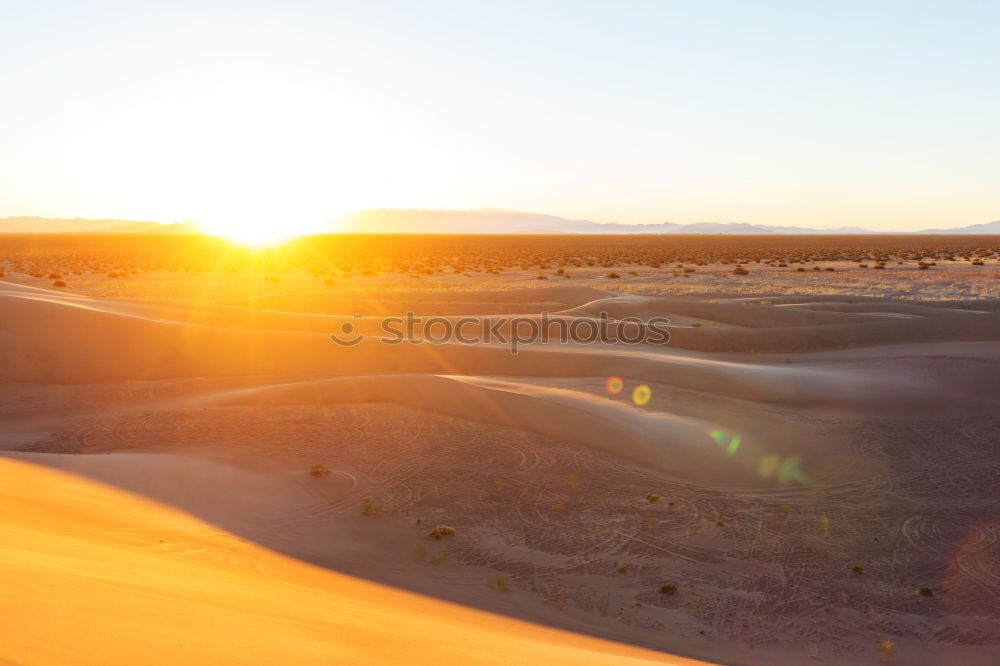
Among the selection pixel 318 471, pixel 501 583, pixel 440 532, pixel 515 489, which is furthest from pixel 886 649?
pixel 318 471

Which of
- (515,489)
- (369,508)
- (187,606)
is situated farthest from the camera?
(515,489)

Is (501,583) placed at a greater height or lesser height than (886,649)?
greater

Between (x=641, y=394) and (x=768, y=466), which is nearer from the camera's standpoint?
(x=768, y=466)

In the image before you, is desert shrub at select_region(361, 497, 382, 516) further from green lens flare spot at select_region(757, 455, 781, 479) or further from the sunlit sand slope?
green lens flare spot at select_region(757, 455, 781, 479)

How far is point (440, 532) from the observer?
7617 millimetres

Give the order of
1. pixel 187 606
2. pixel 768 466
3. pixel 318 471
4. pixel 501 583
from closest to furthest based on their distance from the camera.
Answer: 1. pixel 187 606
2. pixel 501 583
3. pixel 318 471
4. pixel 768 466

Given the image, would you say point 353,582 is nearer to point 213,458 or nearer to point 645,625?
point 645,625

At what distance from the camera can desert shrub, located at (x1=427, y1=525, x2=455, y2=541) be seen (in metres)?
7.58

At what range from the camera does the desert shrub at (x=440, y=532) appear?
7.58 meters

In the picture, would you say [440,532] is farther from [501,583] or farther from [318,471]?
[318,471]


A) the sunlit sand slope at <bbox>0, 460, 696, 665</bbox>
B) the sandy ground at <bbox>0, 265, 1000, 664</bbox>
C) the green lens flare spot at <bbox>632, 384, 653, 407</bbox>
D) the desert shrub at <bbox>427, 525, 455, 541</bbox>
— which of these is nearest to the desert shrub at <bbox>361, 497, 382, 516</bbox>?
the sandy ground at <bbox>0, 265, 1000, 664</bbox>

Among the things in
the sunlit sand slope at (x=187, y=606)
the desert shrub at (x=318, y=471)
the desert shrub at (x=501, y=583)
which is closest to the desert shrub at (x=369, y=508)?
the desert shrub at (x=318, y=471)

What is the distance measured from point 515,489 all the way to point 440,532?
149 centimetres

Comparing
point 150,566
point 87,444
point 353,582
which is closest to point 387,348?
point 87,444
